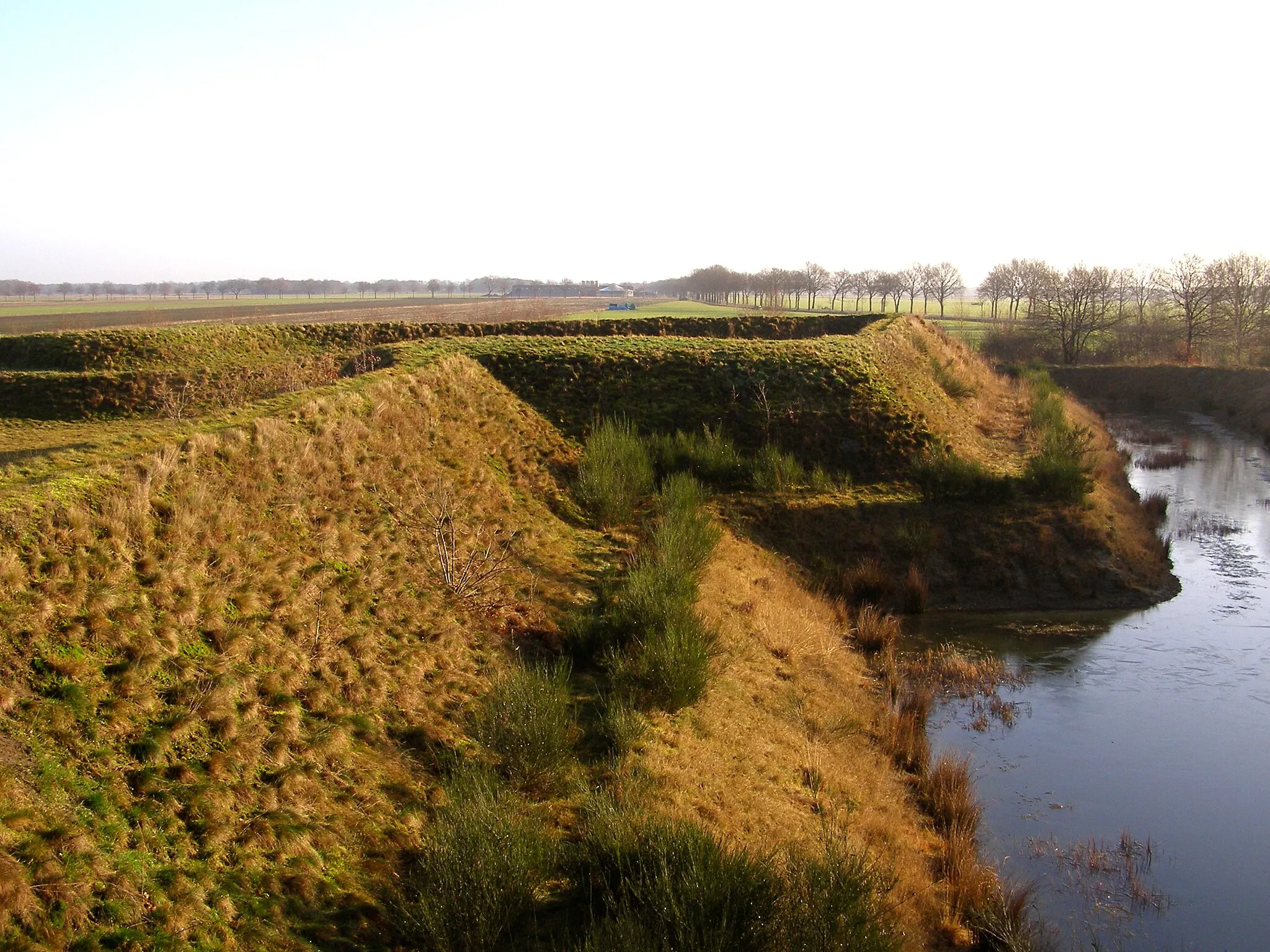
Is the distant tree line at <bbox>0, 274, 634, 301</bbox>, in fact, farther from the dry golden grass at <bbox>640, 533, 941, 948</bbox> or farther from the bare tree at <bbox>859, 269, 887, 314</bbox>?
the dry golden grass at <bbox>640, 533, 941, 948</bbox>

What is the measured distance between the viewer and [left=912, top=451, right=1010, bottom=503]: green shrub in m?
18.4

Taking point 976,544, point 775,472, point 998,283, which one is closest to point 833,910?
point 976,544

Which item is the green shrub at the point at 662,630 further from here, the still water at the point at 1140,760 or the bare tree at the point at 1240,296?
the bare tree at the point at 1240,296

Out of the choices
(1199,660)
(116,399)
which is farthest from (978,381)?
(116,399)

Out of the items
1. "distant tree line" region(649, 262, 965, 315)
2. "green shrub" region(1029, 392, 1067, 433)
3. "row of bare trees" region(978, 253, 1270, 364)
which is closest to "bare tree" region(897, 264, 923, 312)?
"distant tree line" region(649, 262, 965, 315)

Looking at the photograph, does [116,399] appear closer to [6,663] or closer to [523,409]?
[523,409]

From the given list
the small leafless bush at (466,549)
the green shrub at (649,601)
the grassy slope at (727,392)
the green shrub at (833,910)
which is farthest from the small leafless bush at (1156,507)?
the green shrub at (833,910)

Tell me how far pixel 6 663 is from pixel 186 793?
4.74 feet

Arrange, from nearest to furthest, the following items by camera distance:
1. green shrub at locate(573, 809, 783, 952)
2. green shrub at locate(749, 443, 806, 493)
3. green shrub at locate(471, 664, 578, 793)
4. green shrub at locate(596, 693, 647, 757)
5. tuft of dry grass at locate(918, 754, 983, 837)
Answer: green shrub at locate(573, 809, 783, 952) → green shrub at locate(471, 664, 578, 793) → green shrub at locate(596, 693, 647, 757) → tuft of dry grass at locate(918, 754, 983, 837) → green shrub at locate(749, 443, 806, 493)

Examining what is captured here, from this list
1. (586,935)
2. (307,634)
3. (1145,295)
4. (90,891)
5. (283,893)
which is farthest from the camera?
(1145,295)

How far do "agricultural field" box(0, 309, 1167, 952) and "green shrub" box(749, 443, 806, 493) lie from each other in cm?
12

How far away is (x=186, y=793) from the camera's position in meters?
5.21

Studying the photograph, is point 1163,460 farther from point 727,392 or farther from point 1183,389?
point 727,392

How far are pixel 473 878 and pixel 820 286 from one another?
10758 cm
